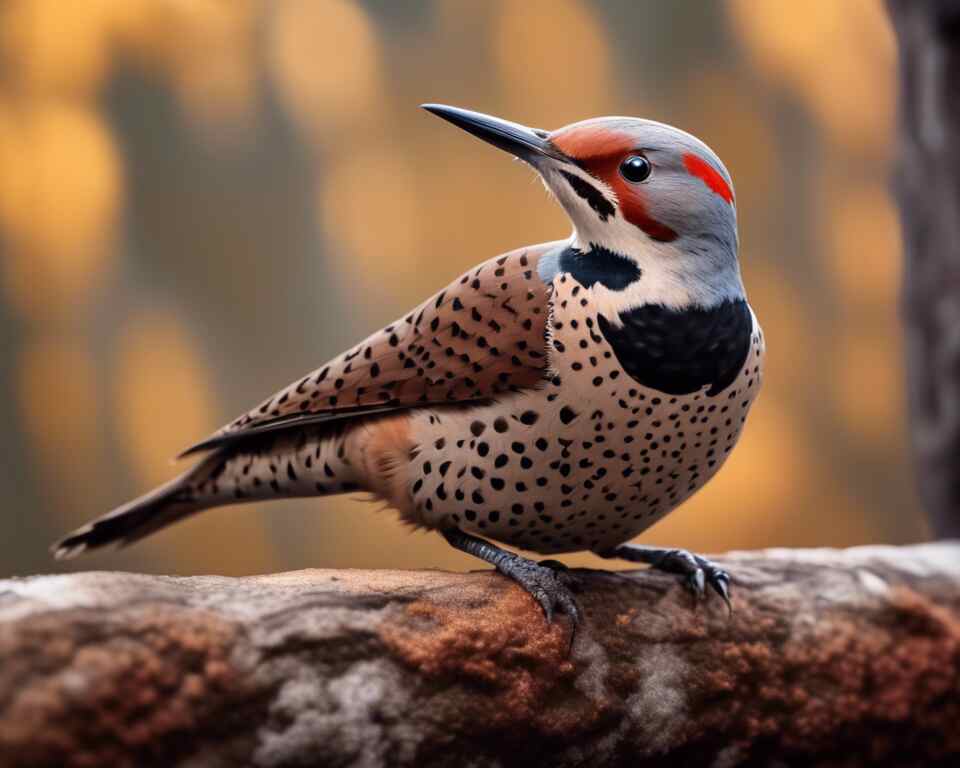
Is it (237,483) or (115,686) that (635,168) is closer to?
(237,483)

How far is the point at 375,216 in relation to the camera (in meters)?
3.65

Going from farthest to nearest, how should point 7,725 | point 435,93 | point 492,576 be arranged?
point 435,93, point 492,576, point 7,725

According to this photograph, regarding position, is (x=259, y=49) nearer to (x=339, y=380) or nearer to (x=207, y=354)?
(x=207, y=354)

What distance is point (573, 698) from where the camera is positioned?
176 centimetres

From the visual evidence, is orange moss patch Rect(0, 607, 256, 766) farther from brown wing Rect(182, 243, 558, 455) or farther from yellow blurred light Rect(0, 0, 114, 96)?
yellow blurred light Rect(0, 0, 114, 96)

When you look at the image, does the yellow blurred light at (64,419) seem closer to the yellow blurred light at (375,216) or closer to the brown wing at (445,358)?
the yellow blurred light at (375,216)

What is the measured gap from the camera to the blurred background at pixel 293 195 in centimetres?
325

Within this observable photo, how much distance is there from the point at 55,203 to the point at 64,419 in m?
0.65

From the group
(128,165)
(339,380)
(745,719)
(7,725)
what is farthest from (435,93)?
(7,725)

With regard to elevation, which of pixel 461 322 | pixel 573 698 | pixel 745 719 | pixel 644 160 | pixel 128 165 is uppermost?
pixel 128 165

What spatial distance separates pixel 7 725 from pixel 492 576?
2.71ft

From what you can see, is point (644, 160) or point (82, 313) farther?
point (82, 313)

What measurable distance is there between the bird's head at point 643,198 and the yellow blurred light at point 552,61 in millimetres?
1948

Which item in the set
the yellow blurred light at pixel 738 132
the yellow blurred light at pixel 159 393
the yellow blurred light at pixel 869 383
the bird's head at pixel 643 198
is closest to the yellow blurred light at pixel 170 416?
the yellow blurred light at pixel 159 393
